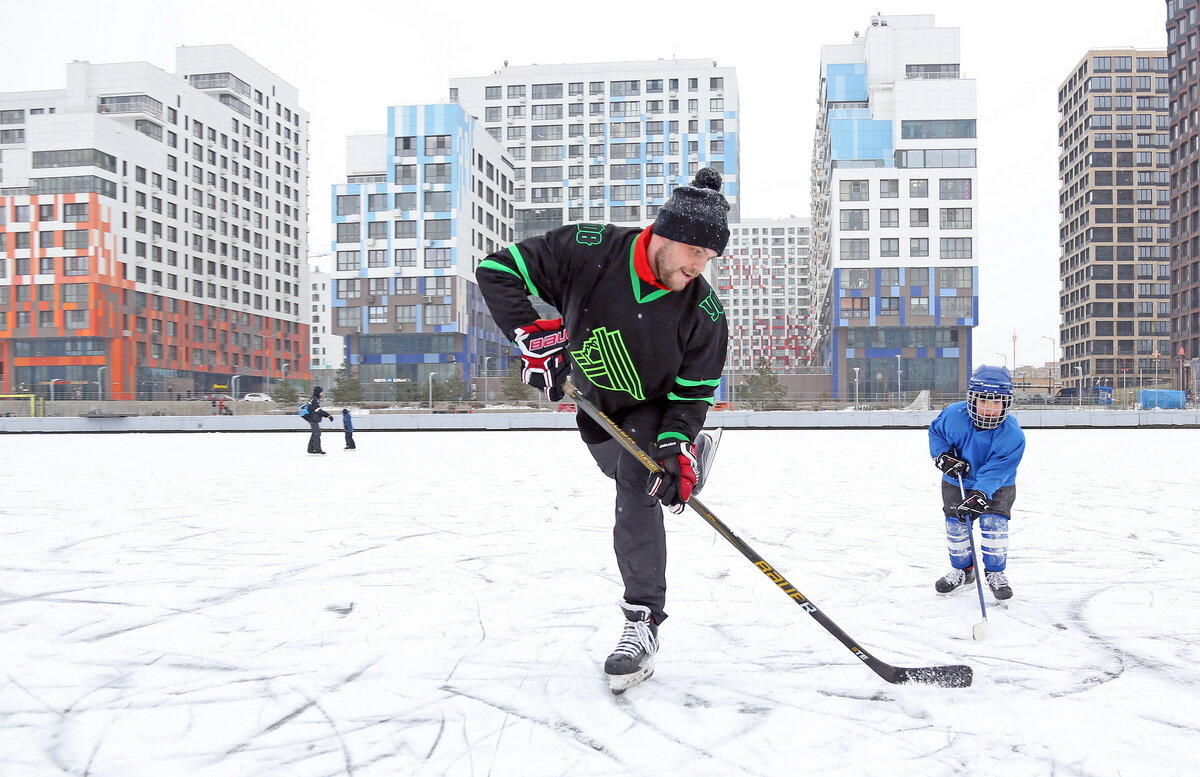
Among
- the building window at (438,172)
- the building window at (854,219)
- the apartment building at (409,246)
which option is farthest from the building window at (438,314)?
the building window at (854,219)

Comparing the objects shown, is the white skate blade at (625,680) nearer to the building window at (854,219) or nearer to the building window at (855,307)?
the building window at (855,307)

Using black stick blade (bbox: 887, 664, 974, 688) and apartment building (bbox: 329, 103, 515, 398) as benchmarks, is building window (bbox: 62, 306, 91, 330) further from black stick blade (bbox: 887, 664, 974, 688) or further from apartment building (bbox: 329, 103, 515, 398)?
black stick blade (bbox: 887, 664, 974, 688)

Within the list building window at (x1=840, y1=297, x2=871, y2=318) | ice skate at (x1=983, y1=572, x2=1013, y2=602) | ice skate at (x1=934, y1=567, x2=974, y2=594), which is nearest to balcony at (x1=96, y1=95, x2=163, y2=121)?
building window at (x1=840, y1=297, x2=871, y2=318)

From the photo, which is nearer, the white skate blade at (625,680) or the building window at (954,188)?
the white skate blade at (625,680)

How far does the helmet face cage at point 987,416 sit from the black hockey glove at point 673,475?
5.72 feet

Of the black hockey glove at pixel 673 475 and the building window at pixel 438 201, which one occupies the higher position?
the building window at pixel 438 201

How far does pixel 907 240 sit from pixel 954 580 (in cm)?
5511

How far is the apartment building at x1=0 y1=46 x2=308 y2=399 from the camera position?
172 feet

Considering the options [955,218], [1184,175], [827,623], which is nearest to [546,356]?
[827,623]

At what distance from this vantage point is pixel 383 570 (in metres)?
4.27

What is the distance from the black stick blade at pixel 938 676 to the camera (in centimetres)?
254

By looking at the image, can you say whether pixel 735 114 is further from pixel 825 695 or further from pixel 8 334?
pixel 825 695

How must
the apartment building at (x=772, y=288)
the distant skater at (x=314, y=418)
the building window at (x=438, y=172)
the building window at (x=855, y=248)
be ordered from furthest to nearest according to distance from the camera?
the apartment building at (x=772, y=288) → the building window at (x=438, y=172) → the building window at (x=855, y=248) → the distant skater at (x=314, y=418)

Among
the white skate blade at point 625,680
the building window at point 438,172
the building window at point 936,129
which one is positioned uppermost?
the building window at point 936,129
